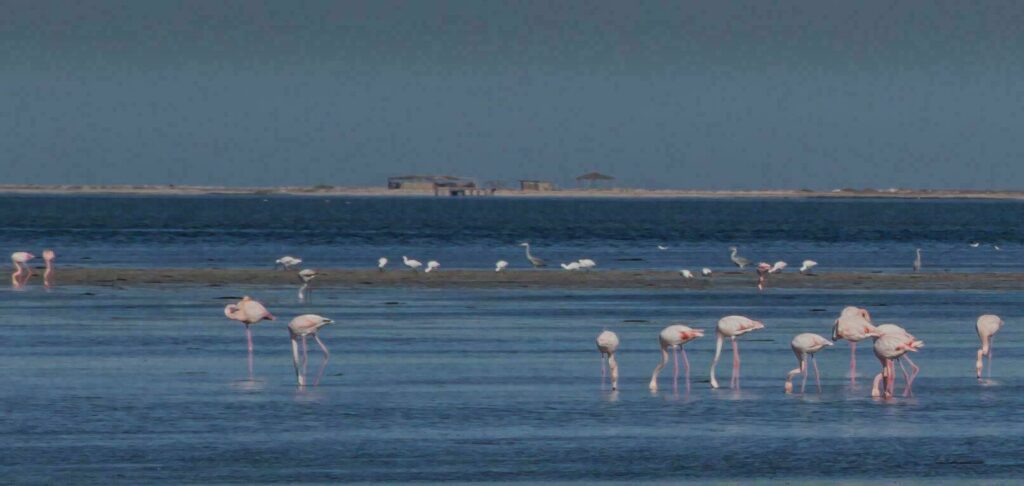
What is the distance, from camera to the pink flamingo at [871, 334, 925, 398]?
18.7m

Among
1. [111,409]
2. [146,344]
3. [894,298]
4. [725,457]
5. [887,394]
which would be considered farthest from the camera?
[894,298]

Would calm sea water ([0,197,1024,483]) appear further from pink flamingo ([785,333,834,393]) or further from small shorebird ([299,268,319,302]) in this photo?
small shorebird ([299,268,319,302])

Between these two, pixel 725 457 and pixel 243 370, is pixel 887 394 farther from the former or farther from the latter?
pixel 243 370

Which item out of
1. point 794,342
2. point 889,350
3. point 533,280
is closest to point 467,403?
point 794,342

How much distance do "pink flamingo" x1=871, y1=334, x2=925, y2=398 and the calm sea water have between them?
0.93ft

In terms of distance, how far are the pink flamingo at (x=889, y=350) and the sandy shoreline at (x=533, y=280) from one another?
1991 centimetres

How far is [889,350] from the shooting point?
18.7 meters

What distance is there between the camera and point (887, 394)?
19.0 m

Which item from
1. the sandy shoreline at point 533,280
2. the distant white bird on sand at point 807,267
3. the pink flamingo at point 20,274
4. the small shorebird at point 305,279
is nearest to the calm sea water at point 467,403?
the small shorebird at point 305,279

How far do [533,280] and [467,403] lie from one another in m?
23.1

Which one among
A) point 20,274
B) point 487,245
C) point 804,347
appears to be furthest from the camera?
point 487,245

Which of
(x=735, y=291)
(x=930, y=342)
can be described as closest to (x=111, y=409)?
(x=930, y=342)

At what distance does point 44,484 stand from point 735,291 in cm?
2669

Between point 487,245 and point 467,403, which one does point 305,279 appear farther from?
point 487,245
